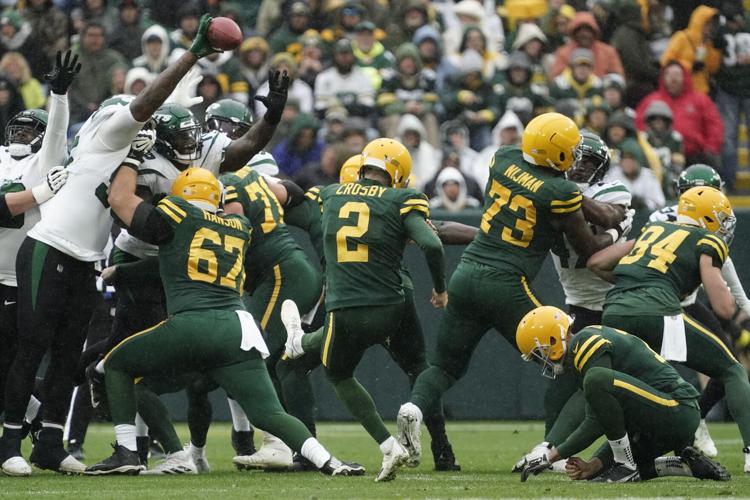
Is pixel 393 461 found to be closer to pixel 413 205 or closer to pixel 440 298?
pixel 440 298

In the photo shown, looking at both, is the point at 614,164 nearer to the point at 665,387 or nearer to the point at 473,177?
the point at 473,177

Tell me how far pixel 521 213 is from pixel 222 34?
190cm

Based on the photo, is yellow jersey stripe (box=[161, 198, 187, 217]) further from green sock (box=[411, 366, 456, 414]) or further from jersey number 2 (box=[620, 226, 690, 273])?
jersey number 2 (box=[620, 226, 690, 273])

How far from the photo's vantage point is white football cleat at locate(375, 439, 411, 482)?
285 inches

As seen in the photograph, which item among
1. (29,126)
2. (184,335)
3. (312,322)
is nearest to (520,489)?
(184,335)

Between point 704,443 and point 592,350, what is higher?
point 592,350

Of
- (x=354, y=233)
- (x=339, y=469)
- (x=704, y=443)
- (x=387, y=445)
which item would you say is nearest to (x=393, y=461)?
(x=387, y=445)

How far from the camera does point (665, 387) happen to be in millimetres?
7258

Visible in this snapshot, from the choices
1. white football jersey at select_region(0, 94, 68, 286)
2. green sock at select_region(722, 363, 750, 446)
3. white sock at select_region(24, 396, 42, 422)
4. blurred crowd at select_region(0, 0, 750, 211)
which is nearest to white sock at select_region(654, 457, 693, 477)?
green sock at select_region(722, 363, 750, 446)

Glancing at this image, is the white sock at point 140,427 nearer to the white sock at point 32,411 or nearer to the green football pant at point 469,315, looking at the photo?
the white sock at point 32,411

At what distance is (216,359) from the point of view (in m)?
7.39

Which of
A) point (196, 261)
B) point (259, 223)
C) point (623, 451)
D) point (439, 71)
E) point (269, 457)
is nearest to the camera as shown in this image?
point (623, 451)

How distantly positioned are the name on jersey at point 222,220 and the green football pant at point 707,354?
6.77 feet

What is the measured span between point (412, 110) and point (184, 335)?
716 centimetres
